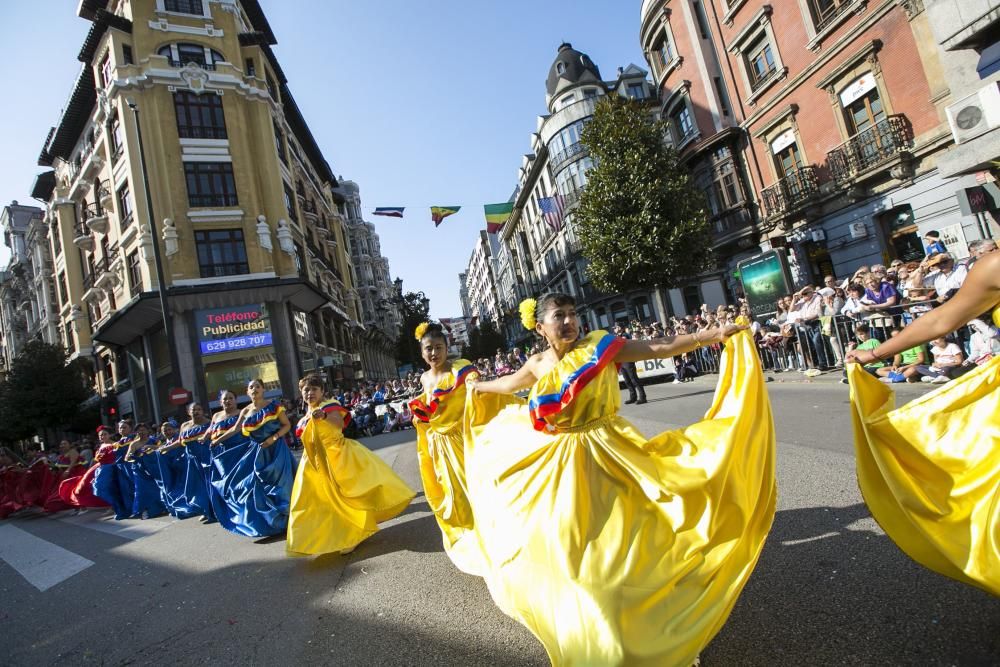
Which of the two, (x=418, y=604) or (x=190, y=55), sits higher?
(x=190, y=55)

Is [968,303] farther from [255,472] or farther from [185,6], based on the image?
[185,6]

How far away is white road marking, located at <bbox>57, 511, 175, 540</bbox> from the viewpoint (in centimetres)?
821

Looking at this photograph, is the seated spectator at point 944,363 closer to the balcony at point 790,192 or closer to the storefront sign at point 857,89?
the storefront sign at point 857,89

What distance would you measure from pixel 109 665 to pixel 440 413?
2.72 meters

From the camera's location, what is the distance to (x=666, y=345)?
2926 millimetres

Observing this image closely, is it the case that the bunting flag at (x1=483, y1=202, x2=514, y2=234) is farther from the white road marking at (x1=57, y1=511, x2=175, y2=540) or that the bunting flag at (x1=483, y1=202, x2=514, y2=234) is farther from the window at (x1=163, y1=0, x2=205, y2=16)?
the white road marking at (x1=57, y1=511, x2=175, y2=540)

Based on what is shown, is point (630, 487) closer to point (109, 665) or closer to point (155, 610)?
point (109, 665)

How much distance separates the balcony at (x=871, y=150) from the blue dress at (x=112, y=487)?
20556 millimetres

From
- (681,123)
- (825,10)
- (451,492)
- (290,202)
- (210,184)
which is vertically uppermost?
(290,202)

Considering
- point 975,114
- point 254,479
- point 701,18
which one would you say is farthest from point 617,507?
point 701,18

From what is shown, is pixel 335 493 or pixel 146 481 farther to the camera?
pixel 146 481

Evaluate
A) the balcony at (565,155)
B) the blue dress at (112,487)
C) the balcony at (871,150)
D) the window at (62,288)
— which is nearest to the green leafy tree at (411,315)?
the balcony at (565,155)

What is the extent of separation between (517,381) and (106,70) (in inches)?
1183

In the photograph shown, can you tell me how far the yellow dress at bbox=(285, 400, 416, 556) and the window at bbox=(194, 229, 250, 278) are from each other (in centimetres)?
1990
